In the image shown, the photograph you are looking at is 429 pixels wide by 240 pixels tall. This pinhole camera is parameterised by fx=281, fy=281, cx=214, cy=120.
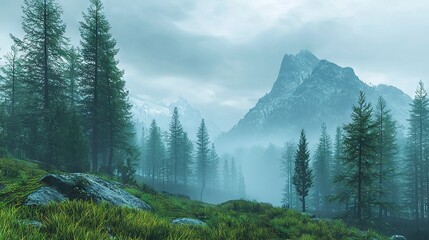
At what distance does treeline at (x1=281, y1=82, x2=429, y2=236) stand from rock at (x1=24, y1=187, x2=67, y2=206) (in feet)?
74.0

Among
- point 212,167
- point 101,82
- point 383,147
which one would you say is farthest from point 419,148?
point 212,167

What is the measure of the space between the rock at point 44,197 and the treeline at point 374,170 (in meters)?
22.6

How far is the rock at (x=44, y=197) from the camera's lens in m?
4.46

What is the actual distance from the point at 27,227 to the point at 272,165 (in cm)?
16822

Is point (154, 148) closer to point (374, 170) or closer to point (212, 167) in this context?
point (212, 167)

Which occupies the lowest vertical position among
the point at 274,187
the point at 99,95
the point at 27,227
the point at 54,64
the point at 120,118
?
the point at 274,187

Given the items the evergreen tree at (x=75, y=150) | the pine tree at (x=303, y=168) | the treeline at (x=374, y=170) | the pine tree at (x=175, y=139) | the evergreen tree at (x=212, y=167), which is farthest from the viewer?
the evergreen tree at (x=212, y=167)

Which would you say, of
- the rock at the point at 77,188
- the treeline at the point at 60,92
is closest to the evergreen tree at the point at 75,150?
the treeline at the point at 60,92

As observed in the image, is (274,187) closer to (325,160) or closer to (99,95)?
(325,160)

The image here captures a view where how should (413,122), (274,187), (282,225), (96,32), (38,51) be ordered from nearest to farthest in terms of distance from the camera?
(282,225)
(38,51)
(96,32)
(413,122)
(274,187)

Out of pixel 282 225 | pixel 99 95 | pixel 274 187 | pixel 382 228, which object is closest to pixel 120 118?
pixel 99 95

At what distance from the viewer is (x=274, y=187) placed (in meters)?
158

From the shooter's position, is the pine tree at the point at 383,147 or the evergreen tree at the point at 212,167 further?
the evergreen tree at the point at 212,167

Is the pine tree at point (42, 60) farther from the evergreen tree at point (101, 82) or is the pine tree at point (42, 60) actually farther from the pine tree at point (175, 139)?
the pine tree at point (175, 139)
